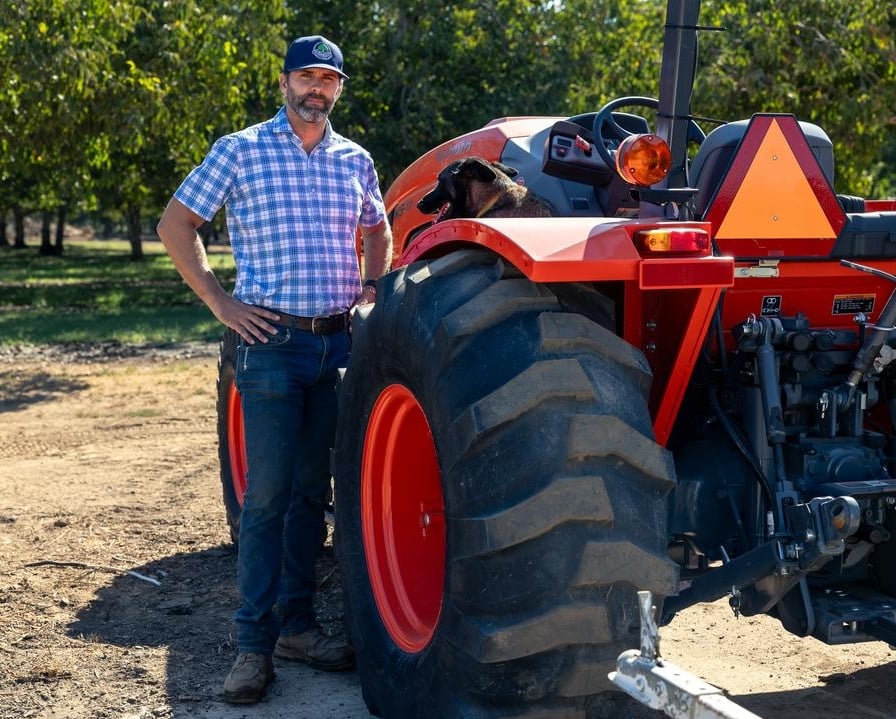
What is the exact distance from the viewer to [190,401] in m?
10.1

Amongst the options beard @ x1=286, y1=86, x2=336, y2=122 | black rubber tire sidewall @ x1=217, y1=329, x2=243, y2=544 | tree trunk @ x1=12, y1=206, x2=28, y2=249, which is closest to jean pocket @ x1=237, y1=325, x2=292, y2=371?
beard @ x1=286, y1=86, x2=336, y2=122

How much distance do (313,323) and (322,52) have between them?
3.30 feet

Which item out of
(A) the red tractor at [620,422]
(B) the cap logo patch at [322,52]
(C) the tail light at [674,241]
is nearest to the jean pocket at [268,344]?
(A) the red tractor at [620,422]

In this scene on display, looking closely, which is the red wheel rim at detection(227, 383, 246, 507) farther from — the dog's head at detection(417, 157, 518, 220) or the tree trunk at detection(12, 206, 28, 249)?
the tree trunk at detection(12, 206, 28, 249)

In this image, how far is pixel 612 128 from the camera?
15.3 feet

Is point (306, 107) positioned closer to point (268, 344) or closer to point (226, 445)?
point (268, 344)

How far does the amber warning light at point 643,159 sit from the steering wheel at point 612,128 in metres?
0.55

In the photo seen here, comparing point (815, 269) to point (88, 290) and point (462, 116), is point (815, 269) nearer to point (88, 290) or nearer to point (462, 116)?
point (462, 116)

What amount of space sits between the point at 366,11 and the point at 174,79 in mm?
6295

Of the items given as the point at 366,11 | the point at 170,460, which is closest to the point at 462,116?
the point at 366,11

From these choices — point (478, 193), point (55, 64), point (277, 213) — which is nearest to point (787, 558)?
point (478, 193)

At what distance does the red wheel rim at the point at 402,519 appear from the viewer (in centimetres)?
386

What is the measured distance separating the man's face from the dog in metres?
0.58

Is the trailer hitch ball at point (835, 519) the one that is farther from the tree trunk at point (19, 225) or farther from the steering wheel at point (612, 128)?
the tree trunk at point (19, 225)
